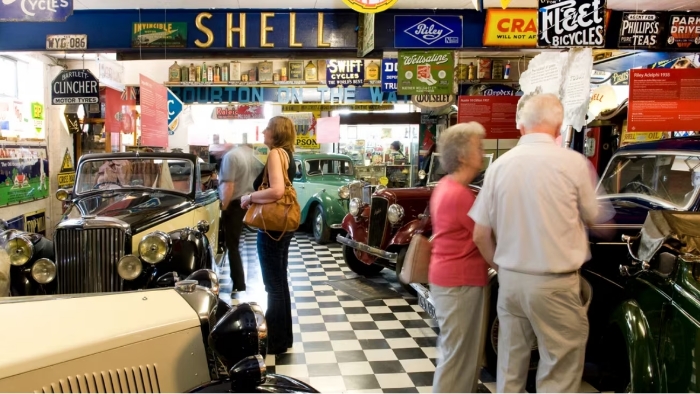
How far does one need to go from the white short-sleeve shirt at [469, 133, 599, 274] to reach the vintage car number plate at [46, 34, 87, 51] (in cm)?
625

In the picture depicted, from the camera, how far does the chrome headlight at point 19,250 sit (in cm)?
A: 400

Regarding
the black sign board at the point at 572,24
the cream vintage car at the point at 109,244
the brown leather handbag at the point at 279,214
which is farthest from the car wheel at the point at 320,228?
the black sign board at the point at 572,24

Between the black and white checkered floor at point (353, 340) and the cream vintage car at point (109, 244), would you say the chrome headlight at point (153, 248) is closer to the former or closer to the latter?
the cream vintage car at point (109, 244)

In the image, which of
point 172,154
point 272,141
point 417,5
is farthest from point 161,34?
point 272,141

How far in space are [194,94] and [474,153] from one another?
10.8 m

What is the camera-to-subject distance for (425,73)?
7.71 meters

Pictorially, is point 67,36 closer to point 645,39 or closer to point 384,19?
point 384,19

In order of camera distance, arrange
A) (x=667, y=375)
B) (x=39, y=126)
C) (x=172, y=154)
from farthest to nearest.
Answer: (x=39, y=126), (x=172, y=154), (x=667, y=375)

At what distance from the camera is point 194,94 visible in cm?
1237

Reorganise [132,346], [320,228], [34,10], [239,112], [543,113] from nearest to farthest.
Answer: [132,346] → [543,113] → [34,10] → [320,228] → [239,112]

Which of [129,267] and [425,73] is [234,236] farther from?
[425,73]

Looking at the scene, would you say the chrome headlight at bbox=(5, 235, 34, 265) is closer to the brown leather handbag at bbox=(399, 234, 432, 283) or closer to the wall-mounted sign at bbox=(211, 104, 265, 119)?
the brown leather handbag at bbox=(399, 234, 432, 283)

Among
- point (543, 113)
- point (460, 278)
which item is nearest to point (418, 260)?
point (460, 278)

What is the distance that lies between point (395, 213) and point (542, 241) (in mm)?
3430
